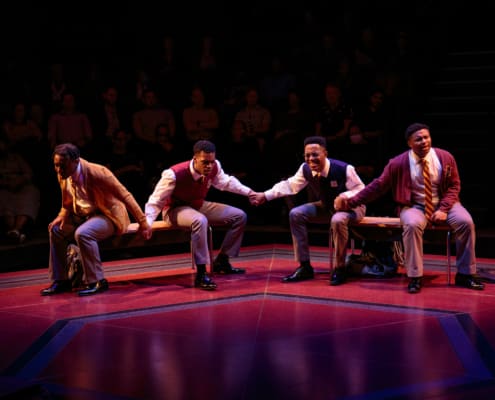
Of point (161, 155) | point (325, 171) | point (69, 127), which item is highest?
point (69, 127)

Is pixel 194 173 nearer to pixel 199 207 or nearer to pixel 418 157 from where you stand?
pixel 199 207

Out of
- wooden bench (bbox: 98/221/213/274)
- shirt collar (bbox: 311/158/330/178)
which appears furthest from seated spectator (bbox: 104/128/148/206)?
shirt collar (bbox: 311/158/330/178)

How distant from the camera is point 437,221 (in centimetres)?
548

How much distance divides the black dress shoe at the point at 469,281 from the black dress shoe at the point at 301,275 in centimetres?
111

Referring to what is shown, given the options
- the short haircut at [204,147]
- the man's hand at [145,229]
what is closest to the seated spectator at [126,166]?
the short haircut at [204,147]

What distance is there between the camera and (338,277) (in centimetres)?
575

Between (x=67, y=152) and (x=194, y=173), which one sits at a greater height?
(x=67, y=152)

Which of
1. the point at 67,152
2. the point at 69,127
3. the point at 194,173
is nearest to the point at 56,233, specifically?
the point at 67,152

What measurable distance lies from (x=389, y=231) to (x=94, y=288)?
2.22 meters

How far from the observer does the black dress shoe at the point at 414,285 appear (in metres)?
5.34

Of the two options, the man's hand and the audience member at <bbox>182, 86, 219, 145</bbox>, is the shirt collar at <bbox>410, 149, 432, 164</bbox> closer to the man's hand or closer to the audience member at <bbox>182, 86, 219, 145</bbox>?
the man's hand

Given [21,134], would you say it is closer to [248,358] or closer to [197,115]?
[197,115]

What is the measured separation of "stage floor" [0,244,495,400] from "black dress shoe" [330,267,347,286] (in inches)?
2.2

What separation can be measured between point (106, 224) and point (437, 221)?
241cm
